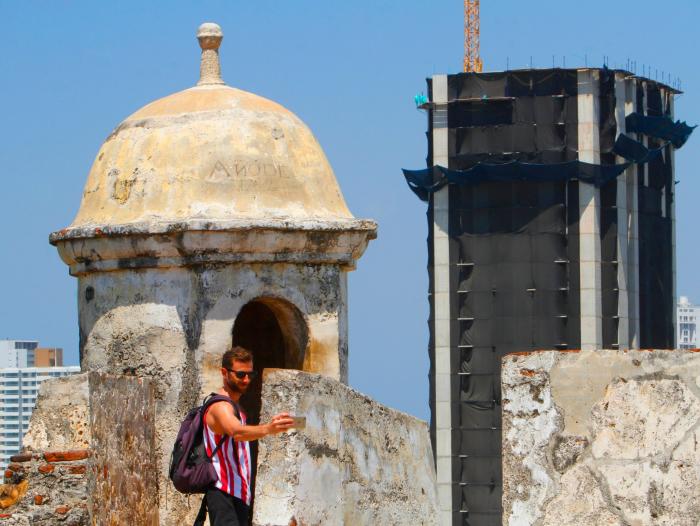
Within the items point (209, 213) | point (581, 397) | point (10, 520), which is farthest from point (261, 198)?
point (581, 397)

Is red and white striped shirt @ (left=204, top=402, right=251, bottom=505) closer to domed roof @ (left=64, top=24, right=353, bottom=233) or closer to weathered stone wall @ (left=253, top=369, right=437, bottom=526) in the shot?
weathered stone wall @ (left=253, top=369, right=437, bottom=526)

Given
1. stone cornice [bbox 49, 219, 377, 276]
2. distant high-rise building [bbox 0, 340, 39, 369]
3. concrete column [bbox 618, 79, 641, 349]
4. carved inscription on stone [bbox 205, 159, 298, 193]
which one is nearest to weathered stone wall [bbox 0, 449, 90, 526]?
stone cornice [bbox 49, 219, 377, 276]

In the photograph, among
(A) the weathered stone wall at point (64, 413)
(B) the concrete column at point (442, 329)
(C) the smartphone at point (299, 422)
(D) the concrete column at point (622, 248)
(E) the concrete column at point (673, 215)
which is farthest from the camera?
(E) the concrete column at point (673, 215)

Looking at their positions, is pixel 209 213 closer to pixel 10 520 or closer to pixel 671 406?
pixel 10 520

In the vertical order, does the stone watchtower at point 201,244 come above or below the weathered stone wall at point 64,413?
above

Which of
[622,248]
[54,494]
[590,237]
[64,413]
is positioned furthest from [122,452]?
[622,248]

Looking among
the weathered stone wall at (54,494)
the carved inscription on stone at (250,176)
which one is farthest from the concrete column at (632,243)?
the weathered stone wall at (54,494)

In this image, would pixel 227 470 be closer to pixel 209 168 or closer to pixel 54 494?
pixel 54 494

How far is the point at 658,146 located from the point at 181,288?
85.3 metres

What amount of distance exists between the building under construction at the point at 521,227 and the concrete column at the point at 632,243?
0.31 ft

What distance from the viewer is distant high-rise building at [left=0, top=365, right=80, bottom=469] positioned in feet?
467

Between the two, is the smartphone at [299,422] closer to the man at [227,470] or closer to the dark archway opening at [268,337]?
the man at [227,470]

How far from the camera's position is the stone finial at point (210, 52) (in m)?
11.4

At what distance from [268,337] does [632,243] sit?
268 feet
